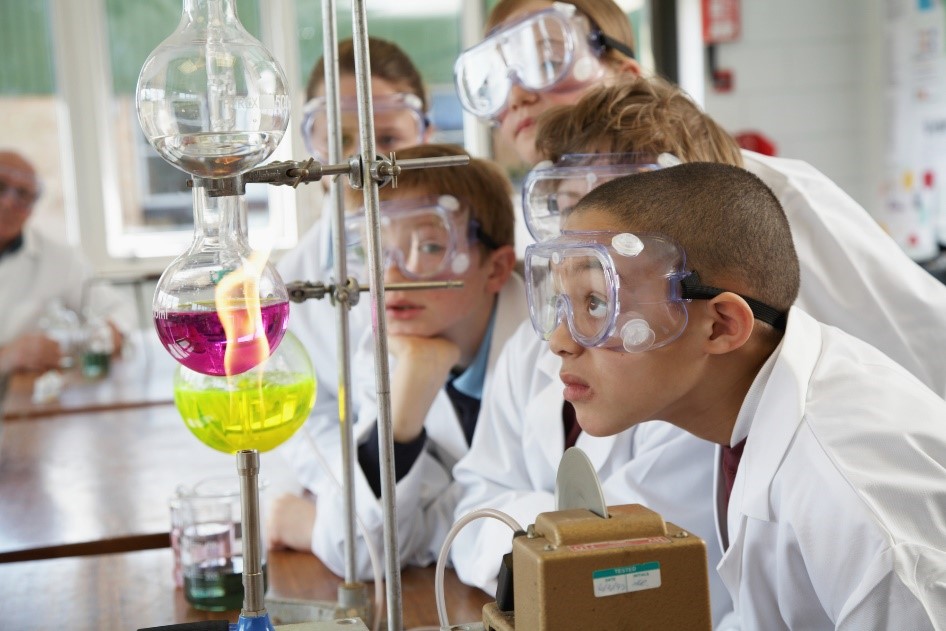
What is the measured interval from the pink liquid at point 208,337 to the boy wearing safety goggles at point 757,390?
0.29 m

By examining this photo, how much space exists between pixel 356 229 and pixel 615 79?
0.51m

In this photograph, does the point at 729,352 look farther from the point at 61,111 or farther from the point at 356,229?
the point at 61,111

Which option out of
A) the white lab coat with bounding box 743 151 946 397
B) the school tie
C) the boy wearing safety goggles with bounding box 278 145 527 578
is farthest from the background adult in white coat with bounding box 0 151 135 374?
the school tie

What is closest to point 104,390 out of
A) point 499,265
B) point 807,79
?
point 499,265

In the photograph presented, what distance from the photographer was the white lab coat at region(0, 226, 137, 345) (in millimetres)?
4113

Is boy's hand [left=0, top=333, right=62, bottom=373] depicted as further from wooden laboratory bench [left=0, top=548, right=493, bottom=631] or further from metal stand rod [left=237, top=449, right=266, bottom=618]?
metal stand rod [left=237, top=449, right=266, bottom=618]

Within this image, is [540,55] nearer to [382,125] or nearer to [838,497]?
[382,125]

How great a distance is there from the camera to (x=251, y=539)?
855 millimetres

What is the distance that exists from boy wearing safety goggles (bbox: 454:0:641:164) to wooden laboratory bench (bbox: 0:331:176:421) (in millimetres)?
1383

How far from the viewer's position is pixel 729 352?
3.70ft

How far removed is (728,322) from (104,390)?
7.58 ft

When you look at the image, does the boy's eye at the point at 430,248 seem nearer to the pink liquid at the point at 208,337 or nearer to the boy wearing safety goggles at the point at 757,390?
the boy wearing safety goggles at the point at 757,390

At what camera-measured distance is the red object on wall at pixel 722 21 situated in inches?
188

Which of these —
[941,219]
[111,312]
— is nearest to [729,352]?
[111,312]
